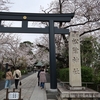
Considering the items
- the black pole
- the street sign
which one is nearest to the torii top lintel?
the black pole

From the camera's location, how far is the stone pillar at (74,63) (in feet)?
26.4

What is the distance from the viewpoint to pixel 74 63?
8.28 m

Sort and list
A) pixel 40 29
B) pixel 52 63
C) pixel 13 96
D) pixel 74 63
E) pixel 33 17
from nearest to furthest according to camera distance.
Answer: pixel 13 96 < pixel 74 63 < pixel 52 63 < pixel 40 29 < pixel 33 17

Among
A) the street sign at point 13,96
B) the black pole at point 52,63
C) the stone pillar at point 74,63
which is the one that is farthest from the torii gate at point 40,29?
the street sign at point 13,96

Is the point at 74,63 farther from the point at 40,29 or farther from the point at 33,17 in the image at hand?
the point at 33,17

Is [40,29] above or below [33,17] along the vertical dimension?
below

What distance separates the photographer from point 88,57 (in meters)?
16.5

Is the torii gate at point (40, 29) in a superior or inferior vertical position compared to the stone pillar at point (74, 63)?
superior

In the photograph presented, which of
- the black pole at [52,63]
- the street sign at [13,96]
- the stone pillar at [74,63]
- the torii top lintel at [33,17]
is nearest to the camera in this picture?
the street sign at [13,96]

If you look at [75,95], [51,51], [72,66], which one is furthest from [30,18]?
[75,95]

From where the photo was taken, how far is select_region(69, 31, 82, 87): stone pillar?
8039 mm

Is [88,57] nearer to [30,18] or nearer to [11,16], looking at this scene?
[30,18]

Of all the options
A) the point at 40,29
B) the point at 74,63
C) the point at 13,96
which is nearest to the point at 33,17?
the point at 40,29

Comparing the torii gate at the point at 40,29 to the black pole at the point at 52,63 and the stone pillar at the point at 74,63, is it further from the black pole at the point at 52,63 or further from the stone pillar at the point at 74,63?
the stone pillar at the point at 74,63
